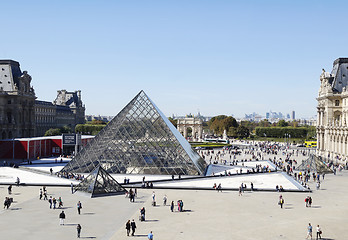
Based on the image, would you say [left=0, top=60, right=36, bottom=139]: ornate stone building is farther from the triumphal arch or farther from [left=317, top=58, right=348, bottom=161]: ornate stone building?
the triumphal arch

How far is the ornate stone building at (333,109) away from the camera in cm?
5641

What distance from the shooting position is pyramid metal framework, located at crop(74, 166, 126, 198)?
24734 mm

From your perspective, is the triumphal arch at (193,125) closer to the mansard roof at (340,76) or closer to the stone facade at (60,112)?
the stone facade at (60,112)

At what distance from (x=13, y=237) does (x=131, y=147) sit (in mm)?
20358

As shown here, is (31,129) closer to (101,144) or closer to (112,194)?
(101,144)

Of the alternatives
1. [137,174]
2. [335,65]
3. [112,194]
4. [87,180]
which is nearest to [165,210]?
[112,194]

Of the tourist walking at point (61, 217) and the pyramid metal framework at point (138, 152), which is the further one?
the pyramid metal framework at point (138, 152)

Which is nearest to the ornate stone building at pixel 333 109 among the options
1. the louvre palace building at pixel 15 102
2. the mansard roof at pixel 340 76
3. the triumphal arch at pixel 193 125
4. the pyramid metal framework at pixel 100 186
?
the mansard roof at pixel 340 76

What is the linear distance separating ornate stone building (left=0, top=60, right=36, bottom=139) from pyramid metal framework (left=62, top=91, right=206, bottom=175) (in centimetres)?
3525

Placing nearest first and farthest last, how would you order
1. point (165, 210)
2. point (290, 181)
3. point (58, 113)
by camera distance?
point (165, 210) → point (290, 181) → point (58, 113)

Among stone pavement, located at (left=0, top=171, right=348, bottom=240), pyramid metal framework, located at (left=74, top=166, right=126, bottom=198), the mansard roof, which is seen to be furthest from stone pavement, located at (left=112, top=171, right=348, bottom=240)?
the mansard roof

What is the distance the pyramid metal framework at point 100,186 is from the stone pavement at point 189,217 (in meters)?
0.80

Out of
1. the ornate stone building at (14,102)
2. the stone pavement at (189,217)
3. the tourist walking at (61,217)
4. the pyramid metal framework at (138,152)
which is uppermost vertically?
the ornate stone building at (14,102)

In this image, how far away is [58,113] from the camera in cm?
10556
